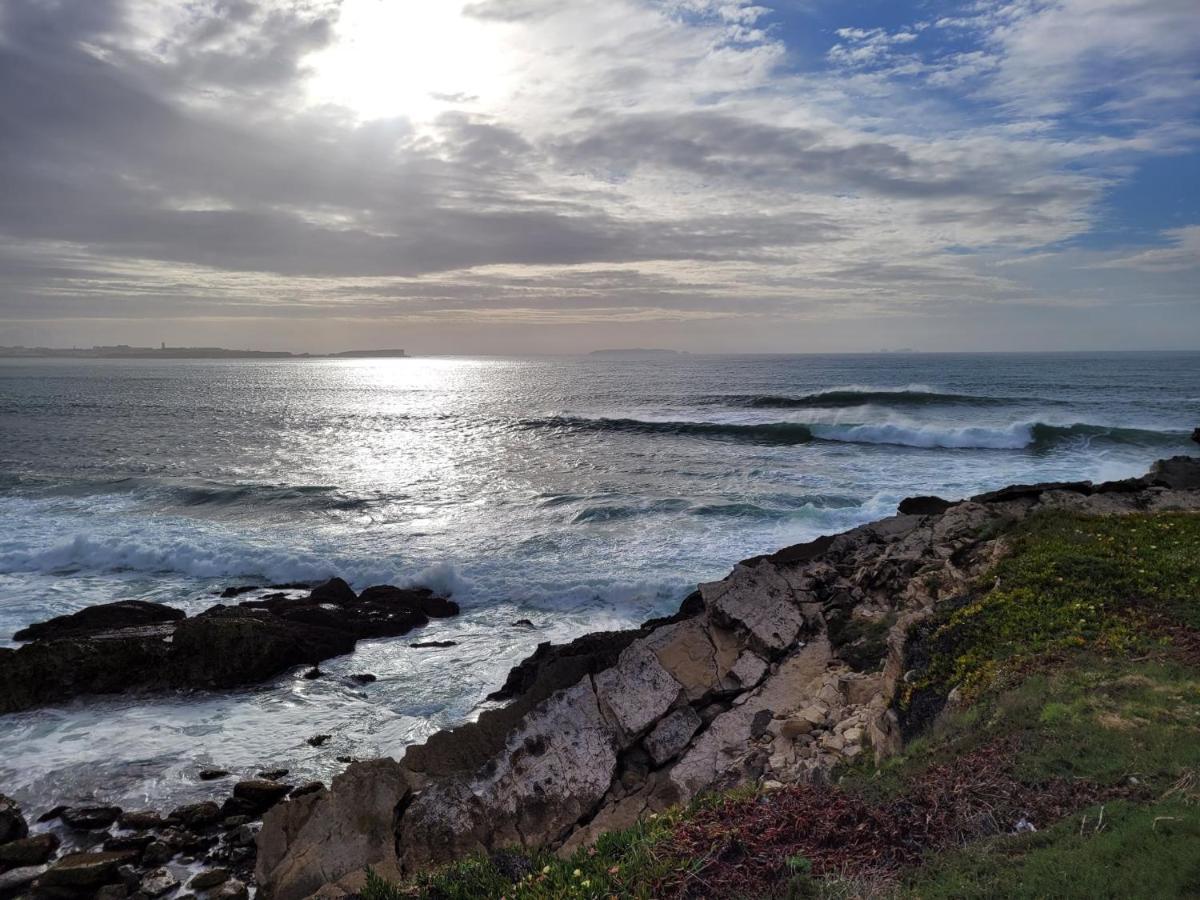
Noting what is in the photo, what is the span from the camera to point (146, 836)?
9281mm

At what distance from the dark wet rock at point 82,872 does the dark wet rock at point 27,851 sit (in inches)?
15.8

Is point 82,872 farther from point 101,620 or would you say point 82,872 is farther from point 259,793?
point 101,620

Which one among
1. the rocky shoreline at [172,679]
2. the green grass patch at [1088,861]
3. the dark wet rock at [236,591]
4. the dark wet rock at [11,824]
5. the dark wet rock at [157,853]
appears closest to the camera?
the green grass patch at [1088,861]

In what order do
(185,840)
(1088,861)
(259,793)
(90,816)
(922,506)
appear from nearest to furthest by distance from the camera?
(1088,861) < (185,840) < (90,816) < (259,793) < (922,506)

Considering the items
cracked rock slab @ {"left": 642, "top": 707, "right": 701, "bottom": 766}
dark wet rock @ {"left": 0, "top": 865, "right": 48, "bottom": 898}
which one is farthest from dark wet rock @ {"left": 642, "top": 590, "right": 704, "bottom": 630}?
dark wet rock @ {"left": 0, "top": 865, "right": 48, "bottom": 898}

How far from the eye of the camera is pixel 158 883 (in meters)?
8.51

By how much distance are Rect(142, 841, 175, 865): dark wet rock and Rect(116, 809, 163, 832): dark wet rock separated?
44 centimetres

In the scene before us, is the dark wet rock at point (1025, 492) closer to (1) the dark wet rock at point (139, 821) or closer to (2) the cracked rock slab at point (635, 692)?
(2) the cracked rock slab at point (635, 692)

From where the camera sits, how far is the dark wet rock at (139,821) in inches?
376

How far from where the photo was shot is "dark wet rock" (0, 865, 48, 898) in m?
8.40

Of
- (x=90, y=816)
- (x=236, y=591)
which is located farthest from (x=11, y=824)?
(x=236, y=591)

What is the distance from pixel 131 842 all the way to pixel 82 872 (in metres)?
0.76

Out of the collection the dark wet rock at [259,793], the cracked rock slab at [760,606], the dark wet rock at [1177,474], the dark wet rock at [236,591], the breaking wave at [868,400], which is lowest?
the dark wet rock at [236,591]

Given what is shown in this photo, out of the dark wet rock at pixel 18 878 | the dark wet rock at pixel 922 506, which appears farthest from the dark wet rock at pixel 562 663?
the dark wet rock at pixel 922 506
